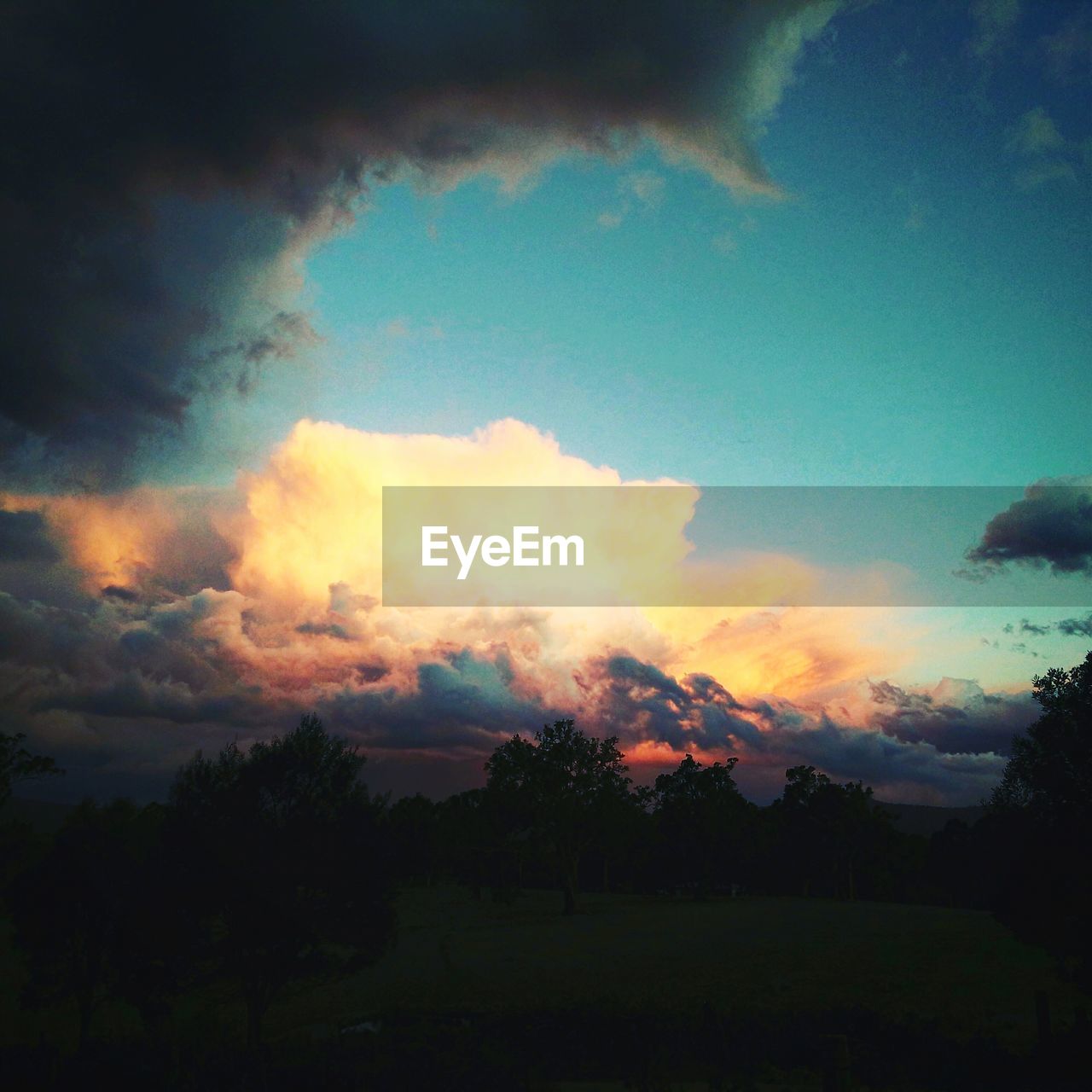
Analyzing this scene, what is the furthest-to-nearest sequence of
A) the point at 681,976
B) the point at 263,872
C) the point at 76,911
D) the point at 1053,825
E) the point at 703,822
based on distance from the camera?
the point at 703,822
the point at 681,976
the point at 76,911
the point at 263,872
the point at 1053,825

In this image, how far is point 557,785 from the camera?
297 feet

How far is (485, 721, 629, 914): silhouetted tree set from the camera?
90250 millimetres

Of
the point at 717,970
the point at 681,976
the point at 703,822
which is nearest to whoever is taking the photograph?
the point at 681,976

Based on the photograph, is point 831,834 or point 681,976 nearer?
point 681,976

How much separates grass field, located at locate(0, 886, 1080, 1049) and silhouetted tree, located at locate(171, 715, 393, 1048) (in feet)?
10.1

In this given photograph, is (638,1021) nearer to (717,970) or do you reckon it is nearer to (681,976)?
(681,976)

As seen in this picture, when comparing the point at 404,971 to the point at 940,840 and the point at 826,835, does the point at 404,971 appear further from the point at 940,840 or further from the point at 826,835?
the point at 940,840

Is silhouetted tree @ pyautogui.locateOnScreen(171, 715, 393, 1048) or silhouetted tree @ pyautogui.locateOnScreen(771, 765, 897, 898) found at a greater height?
silhouetted tree @ pyautogui.locateOnScreen(171, 715, 393, 1048)

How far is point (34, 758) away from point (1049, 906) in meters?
41.1

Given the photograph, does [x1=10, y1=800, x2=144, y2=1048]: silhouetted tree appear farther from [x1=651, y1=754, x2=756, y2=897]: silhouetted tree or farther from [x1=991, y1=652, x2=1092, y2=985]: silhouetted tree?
[x1=651, y1=754, x2=756, y2=897]: silhouetted tree

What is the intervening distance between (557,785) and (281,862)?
205 feet

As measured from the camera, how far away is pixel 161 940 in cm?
3200

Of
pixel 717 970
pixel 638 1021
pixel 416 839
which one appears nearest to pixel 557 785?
pixel 416 839

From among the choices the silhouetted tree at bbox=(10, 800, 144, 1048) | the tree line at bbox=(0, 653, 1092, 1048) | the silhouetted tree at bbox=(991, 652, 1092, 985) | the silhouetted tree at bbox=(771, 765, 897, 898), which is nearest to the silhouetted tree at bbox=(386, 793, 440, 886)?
the tree line at bbox=(0, 653, 1092, 1048)
